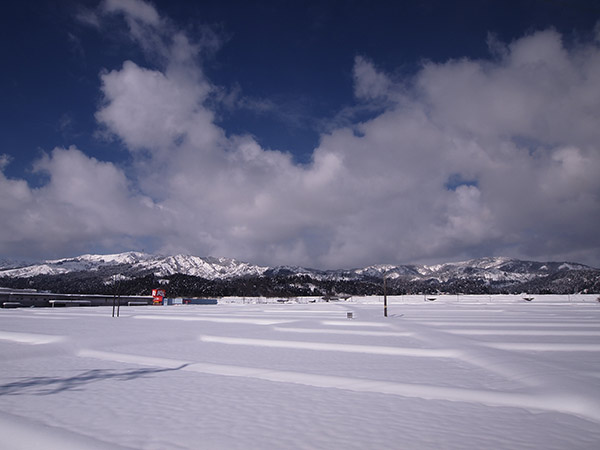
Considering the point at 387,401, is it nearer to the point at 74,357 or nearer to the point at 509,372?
the point at 509,372

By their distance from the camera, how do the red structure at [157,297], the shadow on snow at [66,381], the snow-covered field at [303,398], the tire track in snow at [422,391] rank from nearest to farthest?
the snow-covered field at [303,398] < the tire track in snow at [422,391] < the shadow on snow at [66,381] < the red structure at [157,297]

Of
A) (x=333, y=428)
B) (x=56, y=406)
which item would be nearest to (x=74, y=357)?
(x=56, y=406)

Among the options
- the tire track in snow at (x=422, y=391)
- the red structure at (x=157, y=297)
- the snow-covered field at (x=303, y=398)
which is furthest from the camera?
the red structure at (x=157, y=297)

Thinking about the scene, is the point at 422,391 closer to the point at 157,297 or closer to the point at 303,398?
the point at 303,398

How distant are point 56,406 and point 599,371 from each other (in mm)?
14405

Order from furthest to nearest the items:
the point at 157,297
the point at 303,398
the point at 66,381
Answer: the point at 157,297 → the point at 66,381 → the point at 303,398

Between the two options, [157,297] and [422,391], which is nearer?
[422,391]

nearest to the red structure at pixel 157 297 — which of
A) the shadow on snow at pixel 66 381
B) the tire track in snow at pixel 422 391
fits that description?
the tire track in snow at pixel 422 391

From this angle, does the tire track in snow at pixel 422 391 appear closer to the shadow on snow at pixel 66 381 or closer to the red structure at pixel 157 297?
the shadow on snow at pixel 66 381

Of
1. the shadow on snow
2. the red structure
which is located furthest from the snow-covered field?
the red structure

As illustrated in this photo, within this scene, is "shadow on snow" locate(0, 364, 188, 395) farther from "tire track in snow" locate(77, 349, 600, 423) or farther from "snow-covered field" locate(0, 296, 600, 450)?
"tire track in snow" locate(77, 349, 600, 423)

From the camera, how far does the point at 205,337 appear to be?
19203 millimetres

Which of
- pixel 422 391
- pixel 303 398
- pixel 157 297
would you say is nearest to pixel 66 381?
pixel 303 398

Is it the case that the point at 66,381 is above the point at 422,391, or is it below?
above
